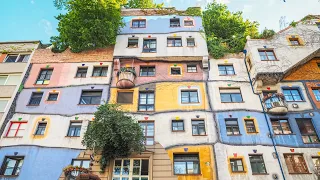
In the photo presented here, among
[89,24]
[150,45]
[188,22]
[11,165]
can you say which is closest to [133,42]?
[150,45]

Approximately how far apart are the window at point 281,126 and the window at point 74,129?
1293cm

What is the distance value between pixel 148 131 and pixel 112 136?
3.19m

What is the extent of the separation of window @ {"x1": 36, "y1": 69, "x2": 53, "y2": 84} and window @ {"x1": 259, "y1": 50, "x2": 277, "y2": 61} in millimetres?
16450

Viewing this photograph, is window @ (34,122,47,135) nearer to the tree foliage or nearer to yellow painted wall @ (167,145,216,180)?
yellow painted wall @ (167,145,216,180)

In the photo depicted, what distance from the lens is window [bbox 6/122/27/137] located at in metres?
16.8

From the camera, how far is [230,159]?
15312mm

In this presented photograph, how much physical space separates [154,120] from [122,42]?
7.71m

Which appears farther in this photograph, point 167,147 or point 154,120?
point 154,120

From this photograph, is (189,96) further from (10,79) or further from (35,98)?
(10,79)

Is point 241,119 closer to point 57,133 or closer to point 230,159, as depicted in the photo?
point 230,159

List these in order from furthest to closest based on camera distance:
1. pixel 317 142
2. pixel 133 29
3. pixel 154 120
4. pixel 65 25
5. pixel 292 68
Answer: pixel 133 29, pixel 65 25, pixel 292 68, pixel 154 120, pixel 317 142

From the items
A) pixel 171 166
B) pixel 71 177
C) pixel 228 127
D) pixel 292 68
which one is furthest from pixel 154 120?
pixel 292 68

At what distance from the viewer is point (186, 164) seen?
1534cm

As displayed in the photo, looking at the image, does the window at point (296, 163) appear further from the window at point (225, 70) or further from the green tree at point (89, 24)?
the green tree at point (89, 24)
